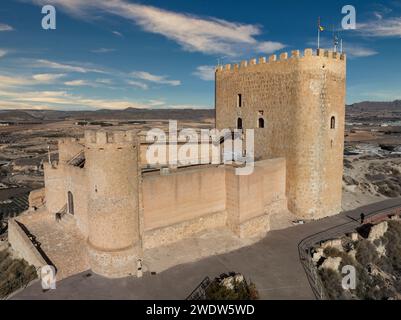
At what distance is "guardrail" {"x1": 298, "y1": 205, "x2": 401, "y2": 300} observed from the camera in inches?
499

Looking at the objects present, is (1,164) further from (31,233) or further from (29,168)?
(31,233)

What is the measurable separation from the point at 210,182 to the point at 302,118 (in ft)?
21.0

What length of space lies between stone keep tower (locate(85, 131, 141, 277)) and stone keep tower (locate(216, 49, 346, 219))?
932 centimetres

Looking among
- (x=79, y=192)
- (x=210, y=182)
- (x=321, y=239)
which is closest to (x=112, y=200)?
(x=79, y=192)

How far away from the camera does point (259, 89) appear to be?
19891mm

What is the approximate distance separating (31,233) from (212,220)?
869 centimetres

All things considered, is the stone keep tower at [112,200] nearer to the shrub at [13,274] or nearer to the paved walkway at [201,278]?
the paved walkway at [201,278]

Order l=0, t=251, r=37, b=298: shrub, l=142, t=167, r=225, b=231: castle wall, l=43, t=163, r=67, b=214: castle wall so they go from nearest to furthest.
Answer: l=0, t=251, r=37, b=298: shrub, l=142, t=167, r=225, b=231: castle wall, l=43, t=163, r=67, b=214: castle wall

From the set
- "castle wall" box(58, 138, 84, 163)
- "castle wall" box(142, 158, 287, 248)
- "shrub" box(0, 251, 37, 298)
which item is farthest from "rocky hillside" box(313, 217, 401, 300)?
"castle wall" box(58, 138, 84, 163)

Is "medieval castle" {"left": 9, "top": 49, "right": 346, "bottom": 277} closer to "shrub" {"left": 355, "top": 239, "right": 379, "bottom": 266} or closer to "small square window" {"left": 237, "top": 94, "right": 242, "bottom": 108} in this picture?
"small square window" {"left": 237, "top": 94, "right": 242, "bottom": 108}

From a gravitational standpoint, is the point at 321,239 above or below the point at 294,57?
below

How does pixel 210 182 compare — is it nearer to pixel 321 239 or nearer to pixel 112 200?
pixel 112 200

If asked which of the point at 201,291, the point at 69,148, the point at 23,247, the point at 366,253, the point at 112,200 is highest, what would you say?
the point at 69,148

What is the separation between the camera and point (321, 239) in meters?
16.6
